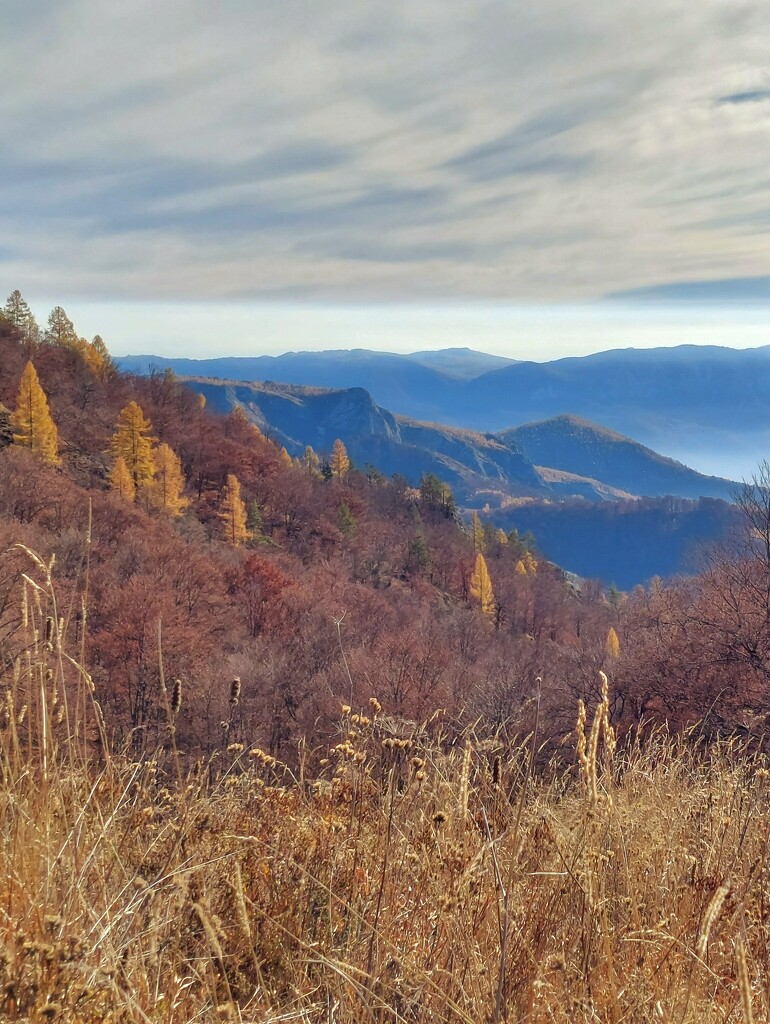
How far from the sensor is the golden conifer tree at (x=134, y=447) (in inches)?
2010

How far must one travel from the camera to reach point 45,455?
47188 millimetres

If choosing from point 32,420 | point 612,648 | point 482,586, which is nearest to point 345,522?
point 482,586

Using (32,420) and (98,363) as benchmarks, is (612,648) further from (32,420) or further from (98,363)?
(98,363)

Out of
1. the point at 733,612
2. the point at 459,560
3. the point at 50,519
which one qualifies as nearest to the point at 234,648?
the point at 50,519

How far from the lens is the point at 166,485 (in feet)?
171

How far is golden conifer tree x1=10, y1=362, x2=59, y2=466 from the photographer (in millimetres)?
46000

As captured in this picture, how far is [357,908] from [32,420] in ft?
166

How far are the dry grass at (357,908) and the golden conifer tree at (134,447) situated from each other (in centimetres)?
5186

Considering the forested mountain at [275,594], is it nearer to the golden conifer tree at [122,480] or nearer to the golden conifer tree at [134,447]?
the golden conifer tree at [134,447]

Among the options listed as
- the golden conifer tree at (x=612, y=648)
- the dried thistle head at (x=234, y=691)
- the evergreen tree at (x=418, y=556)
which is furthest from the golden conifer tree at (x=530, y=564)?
the dried thistle head at (x=234, y=691)

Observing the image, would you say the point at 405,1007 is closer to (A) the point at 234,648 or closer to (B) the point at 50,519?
(A) the point at 234,648

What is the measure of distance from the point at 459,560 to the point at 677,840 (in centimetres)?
6837

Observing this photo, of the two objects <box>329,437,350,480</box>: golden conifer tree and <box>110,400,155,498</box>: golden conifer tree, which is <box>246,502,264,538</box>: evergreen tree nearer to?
<box>110,400,155,498</box>: golden conifer tree

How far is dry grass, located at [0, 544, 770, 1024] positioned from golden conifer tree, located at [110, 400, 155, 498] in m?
51.9
